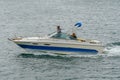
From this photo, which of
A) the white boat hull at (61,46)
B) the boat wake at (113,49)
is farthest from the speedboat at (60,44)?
the boat wake at (113,49)

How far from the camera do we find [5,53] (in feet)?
155

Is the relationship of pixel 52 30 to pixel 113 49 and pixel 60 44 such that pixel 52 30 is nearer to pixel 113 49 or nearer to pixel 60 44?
pixel 113 49

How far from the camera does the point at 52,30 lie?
62688 millimetres

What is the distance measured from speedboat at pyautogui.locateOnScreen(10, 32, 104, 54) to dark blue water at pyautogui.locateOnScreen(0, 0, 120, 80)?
60cm

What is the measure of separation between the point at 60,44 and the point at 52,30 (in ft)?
54.6

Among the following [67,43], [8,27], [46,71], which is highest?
[8,27]

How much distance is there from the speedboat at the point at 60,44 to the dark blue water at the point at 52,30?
0.60m

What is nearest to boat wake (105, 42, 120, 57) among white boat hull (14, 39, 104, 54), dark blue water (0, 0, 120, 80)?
dark blue water (0, 0, 120, 80)

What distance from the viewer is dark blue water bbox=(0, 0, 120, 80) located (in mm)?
40594

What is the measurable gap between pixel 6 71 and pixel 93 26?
27634 millimetres

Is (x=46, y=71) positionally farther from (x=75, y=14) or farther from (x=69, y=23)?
(x=75, y=14)

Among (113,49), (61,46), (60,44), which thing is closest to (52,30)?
(113,49)

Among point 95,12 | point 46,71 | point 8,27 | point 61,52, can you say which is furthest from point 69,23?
point 46,71

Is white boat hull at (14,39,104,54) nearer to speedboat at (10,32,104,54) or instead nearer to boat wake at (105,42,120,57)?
speedboat at (10,32,104,54)
